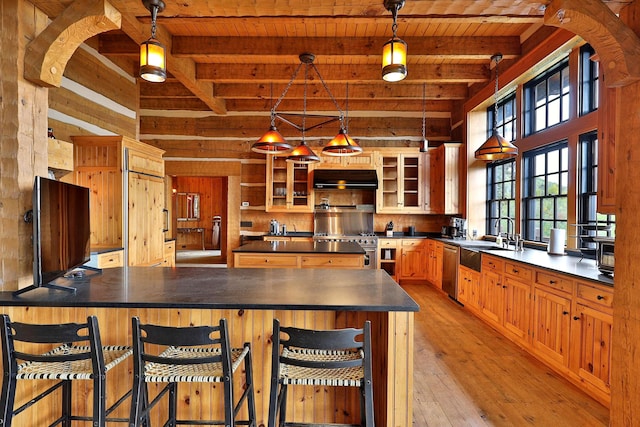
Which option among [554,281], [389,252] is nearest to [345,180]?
[389,252]

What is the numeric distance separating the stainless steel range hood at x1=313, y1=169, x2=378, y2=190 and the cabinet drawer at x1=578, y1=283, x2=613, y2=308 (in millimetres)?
3972

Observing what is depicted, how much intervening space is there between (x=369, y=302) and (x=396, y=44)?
5.64ft

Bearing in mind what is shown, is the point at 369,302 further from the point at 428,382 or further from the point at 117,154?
the point at 117,154

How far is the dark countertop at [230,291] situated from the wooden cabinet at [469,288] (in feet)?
7.71

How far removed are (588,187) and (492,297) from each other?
155 centimetres

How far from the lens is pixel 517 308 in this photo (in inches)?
134

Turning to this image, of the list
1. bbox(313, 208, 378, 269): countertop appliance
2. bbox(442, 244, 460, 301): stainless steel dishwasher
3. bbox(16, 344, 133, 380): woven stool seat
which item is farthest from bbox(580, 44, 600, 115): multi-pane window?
bbox(16, 344, 133, 380): woven stool seat

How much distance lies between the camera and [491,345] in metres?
3.42

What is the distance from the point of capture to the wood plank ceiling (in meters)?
2.26

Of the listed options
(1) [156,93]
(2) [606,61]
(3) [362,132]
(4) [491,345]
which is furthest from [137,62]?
(4) [491,345]

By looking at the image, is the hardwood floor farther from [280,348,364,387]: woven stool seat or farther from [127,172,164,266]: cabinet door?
[127,172,164,266]: cabinet door

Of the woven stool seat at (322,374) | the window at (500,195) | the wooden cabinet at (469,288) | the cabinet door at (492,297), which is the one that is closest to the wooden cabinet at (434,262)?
the wooden cabinet at (469,288)

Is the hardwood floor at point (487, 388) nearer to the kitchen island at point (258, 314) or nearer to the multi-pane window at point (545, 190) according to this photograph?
the kitchen island at point (258, 314)

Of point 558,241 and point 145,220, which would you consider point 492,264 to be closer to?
point 558,241
